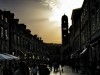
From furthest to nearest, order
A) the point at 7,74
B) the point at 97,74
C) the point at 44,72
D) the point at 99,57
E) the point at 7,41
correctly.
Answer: the point at 7,41 → the point at 99,57 → the point at 7,74 → the point at 97,74 → the point at 44,72

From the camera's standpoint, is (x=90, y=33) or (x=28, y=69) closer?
(x=28, y=69)

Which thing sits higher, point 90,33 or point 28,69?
point 90,33

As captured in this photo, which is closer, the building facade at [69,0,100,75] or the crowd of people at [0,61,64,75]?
the crowd of people at [0,61,64,75]

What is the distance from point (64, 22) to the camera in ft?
630

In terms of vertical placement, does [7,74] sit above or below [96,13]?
below

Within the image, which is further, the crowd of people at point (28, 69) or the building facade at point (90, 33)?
the building facade at point (90, 33)

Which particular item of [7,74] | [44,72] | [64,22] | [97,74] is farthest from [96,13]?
[64,22]

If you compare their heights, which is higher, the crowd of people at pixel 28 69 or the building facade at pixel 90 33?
the building facade at pixel 90 33

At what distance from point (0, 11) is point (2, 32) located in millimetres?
4629

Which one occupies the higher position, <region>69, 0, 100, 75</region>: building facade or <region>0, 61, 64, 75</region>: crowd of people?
<region>69, 0, 100, 75</region>: building facade

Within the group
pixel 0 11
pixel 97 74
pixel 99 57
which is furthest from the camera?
pixel 0 11

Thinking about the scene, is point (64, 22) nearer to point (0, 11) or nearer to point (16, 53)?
point (16, 53)

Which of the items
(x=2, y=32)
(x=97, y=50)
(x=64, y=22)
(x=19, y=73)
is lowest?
(x=19, y=73)

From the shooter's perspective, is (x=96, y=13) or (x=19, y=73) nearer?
(x=19, y=73)
